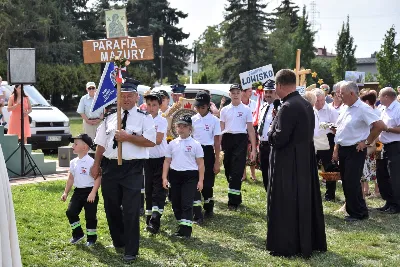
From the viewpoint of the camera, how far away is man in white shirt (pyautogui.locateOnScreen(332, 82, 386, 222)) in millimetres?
9148

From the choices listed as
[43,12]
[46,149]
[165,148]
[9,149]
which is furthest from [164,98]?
[43,12]

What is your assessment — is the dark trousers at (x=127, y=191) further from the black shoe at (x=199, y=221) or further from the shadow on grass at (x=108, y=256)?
the black shoe at (x=199, y=221)

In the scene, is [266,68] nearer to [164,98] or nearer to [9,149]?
[164,98]

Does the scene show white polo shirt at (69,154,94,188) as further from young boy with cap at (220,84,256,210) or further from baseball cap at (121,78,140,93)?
young boy with cap at (220,84,256,210)

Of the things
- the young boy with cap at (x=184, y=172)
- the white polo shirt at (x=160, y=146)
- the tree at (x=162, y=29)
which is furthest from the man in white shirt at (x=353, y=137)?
the tree at (x=162, y=29)

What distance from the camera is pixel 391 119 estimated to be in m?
10.3

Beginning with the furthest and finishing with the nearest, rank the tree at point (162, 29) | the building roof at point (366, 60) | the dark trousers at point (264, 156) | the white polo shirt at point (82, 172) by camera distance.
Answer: the building roof at point (366, 60), the tree at point (162, 29), the dark trousers at point (264, 156), the white polo shirt at point (82, 172)

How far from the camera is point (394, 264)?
23.2 feet

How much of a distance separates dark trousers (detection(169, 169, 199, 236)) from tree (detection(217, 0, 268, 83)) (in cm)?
5083

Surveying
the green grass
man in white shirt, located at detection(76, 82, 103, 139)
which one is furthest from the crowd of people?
man in white shirt, located at detection(76, 82, 103, 139)

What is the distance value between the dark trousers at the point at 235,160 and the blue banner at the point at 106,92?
300 cm

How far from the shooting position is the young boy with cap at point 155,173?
8539 mm

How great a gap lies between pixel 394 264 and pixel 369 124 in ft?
8.56

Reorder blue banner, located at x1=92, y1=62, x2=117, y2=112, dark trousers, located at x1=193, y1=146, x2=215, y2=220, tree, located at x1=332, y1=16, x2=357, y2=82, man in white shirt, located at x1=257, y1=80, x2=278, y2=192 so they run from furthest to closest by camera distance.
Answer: tree, located at x1=332, y1=16, x2=357, y2=82 < man in white shirt, located at x1=257, y1=80, x2=278, y2=192 < dark trousers, located at x1=193, y1=146, x2=215, y2=220 < blue banner, located at x1=92, y1=62, x2=117, y2=112
